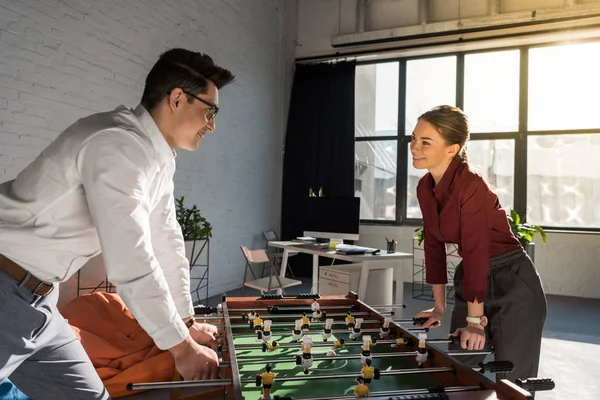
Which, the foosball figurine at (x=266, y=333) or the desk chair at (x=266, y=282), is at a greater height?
the foosball figurine at (x=266, y=333)

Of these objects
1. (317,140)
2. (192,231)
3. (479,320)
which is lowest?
(479,320)

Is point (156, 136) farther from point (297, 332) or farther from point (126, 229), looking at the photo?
point (297, 332)

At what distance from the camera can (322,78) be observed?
23.1 ft

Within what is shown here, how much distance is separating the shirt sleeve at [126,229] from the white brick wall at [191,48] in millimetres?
2492

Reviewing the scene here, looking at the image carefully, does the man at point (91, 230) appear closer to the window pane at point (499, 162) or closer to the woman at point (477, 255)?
the woman at point (477, 255)

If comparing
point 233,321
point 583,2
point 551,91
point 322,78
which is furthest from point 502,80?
point 233,321

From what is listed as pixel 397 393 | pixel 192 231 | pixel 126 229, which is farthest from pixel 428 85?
pixel 126 229

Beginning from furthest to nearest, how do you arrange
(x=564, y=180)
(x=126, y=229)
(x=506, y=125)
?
(x=506, y=125) → (x=564, y=180) → (x=126, y=229)

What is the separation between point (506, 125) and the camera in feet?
20.5

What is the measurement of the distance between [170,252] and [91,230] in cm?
43

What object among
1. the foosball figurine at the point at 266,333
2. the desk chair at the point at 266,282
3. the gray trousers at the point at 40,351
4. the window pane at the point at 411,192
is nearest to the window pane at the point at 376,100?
the window pane at the point at 411,192

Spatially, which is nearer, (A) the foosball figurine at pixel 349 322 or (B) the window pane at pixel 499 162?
(A) the foosball figurine at pixel 349 322

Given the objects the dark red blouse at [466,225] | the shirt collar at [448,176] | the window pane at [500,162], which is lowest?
the dark red blouse at [466,225]

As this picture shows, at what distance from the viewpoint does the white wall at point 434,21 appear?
5.77m
